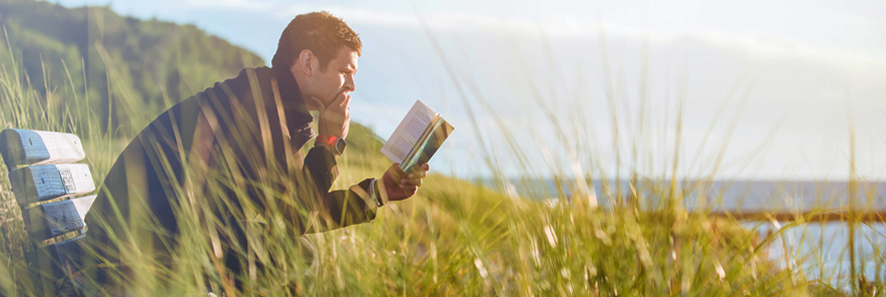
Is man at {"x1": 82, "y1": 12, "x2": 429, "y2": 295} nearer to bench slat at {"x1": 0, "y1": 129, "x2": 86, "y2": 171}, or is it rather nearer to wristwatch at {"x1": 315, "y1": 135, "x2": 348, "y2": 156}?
wristwatch at {"x1": 315, "y1": 135, "x2": 348, "y2": 156}

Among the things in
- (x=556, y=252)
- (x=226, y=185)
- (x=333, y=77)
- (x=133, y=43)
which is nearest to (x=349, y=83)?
(x=333, y=77)

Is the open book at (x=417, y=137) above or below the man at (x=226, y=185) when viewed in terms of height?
above

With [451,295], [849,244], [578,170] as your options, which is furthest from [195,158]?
[849,244]

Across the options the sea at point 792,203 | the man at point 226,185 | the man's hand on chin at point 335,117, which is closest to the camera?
the sea at point 792,203

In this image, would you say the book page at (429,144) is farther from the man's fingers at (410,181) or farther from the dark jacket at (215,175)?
the dark jacket at (215,175)

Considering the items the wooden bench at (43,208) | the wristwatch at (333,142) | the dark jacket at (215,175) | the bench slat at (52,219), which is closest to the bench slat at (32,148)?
the wooden bench at (43,208)

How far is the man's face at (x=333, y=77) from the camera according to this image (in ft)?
6.86

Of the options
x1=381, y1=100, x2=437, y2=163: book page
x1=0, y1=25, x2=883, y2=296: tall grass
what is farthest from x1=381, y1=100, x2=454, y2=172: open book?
x1=0, y1=25, x2=883, y2=296: tall grass

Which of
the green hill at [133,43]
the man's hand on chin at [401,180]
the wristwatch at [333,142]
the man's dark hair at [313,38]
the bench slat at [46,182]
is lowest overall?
the bench slat at [46,182]

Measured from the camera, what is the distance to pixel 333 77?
2.11 metres

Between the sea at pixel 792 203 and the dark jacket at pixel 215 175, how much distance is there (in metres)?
0.69

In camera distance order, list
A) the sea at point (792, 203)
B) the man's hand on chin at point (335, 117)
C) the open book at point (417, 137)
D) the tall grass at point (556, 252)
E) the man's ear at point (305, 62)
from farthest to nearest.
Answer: the man's hand on chin at point (335, 117), the man's ear at point (305, 62), the open book at point (417, 137), the sea at point (792, 203), the tall grass at point (556, 252)

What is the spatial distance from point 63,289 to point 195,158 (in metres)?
0.88

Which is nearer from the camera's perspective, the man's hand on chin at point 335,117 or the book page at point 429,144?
the book page at point 429,144
